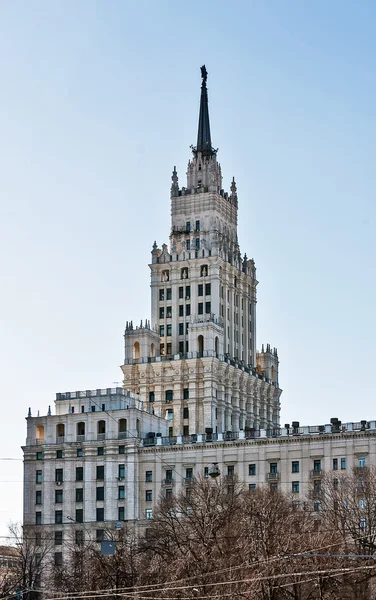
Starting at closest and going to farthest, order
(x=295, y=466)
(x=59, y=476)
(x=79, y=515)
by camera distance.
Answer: (x=295, y=466), (x=79, y=515), (x=59, y=476)

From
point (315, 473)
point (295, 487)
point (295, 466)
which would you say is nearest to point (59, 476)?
point (295, 466)

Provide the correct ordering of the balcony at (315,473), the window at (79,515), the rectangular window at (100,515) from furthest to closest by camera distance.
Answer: the window at (79,515), the rectangular window at (100,515), the balcony at (315,473)

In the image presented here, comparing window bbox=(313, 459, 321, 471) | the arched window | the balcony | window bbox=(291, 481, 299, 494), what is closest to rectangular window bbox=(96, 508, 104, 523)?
the arched window

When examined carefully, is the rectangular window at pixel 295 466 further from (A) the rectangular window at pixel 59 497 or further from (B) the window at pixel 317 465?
(A) the rectangular window at pixel 59 497

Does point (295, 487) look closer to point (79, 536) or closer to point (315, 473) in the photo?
point (315, 473)

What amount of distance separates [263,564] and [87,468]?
81.0 metres

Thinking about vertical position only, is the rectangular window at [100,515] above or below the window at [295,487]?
below

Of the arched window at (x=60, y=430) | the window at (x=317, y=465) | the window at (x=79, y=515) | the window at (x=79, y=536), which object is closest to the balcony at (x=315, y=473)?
the window at (x=317, y=465)

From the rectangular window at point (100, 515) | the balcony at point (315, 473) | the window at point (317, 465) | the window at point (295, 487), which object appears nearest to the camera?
the balcony at point (315, 473)

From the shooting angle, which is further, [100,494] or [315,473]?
[100,494]

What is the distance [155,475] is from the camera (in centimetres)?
18388

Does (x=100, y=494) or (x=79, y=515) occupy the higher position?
(x=100, y=494)

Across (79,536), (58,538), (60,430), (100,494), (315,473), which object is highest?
(60,430)

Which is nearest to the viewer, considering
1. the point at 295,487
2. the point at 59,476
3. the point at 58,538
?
the point at 295,487
